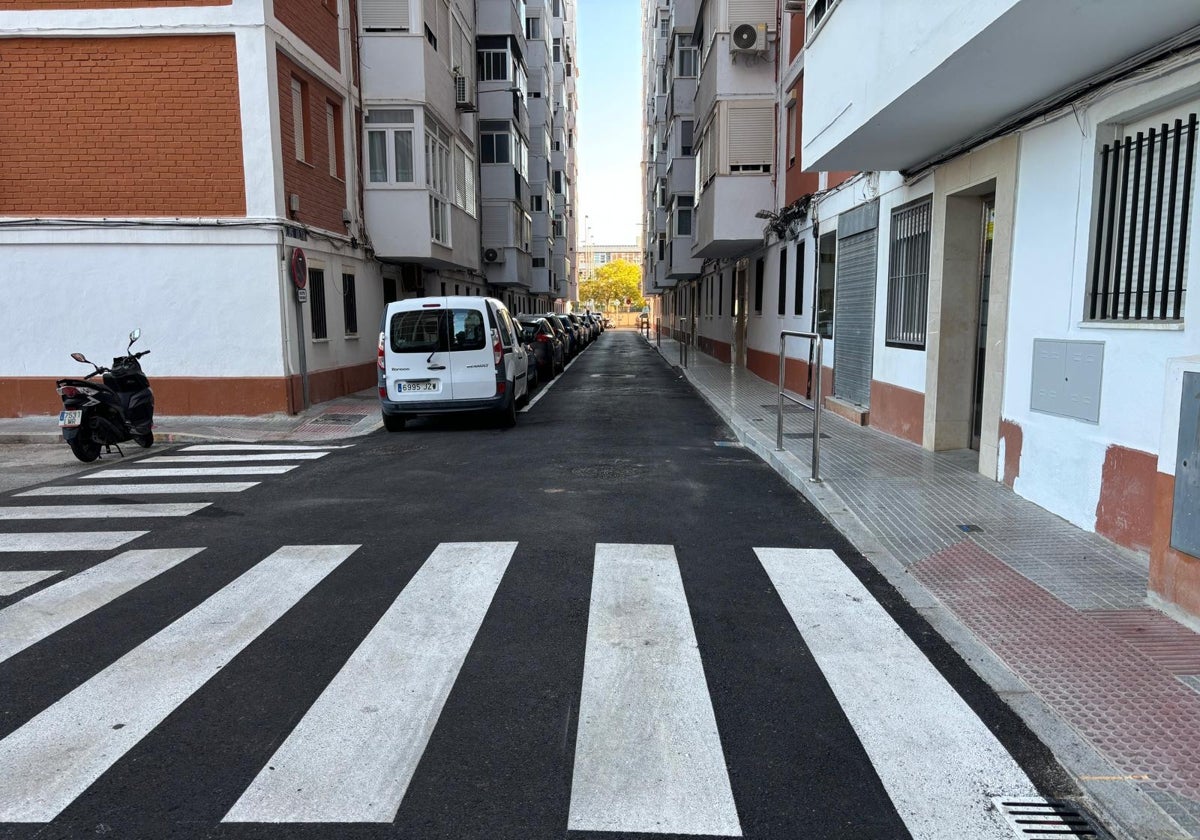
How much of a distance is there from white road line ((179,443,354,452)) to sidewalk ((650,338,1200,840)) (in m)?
6.12

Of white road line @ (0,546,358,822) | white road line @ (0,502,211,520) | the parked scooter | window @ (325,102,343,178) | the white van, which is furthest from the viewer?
window @ (325,102,343,178)

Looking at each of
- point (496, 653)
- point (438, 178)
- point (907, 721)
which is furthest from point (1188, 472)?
point (438, 178)

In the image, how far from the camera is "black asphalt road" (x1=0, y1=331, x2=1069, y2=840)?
281 cm

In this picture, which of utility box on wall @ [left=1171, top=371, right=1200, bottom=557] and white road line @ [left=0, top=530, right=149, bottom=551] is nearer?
utility box on wall @ [left=1171, top=371, right=1200, bottom=557]

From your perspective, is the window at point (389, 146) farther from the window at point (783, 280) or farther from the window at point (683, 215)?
the window at point (683, 215)

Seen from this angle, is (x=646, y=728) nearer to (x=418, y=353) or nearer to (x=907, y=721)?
(x=907, y=721)

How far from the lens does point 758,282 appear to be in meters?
21.0

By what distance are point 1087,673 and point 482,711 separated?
2754 millimetres

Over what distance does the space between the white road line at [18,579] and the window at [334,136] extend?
12.0m

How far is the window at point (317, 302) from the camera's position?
1487cm

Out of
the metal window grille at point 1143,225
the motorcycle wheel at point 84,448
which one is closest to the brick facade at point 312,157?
the motorcycle wheel at point 84,448

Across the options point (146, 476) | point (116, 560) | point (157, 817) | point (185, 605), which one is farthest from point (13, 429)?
point (157, 817)

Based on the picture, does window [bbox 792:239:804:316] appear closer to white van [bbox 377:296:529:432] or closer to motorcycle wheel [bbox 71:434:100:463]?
white van [bbox 377:296:529:432]

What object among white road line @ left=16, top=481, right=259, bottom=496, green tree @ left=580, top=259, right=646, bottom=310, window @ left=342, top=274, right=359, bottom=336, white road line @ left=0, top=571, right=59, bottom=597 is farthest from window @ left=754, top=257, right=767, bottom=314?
green tree @ left=580, top=259, right=646, bottom=310
